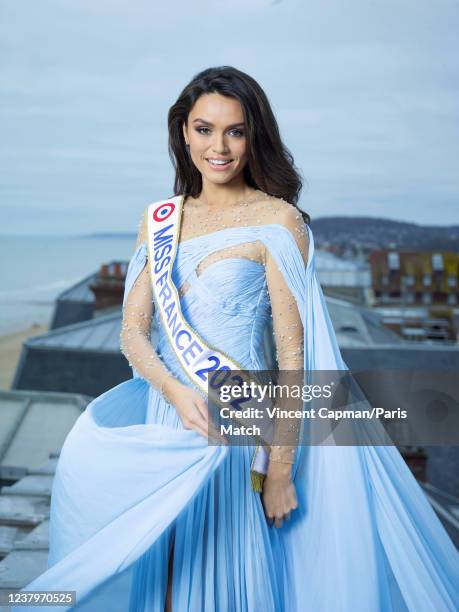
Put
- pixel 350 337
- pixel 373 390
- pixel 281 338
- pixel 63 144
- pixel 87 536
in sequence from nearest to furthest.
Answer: pixel 87 536 → pixel 281 338 → pixel 373 390 → pixel 350 337 → pixel 63 144

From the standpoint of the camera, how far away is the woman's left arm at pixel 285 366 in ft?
4.90

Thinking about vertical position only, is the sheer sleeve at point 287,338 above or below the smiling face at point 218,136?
below

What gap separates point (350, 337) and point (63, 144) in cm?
2025

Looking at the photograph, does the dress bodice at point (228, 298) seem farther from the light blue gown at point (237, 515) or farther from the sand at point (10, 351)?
the sand at point (10, 351)

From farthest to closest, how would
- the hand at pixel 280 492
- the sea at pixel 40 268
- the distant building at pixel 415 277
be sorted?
the sea at pixel 40 268
the distant building at pixel 415 277
the hand at pixel 280 492

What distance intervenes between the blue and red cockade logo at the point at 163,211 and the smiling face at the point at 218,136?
0.14 metres

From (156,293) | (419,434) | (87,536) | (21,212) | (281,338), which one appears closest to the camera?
(87,536)

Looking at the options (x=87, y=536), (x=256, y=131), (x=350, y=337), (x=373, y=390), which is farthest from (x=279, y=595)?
(x=350, y=337)

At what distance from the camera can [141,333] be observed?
5.31ft

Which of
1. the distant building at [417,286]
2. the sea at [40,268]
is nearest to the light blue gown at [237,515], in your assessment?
the distant building at [417,286]

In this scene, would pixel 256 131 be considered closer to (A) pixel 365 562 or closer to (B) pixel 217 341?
(B) pixel 217 341

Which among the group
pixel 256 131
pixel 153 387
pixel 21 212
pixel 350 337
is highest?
pixel 21 212

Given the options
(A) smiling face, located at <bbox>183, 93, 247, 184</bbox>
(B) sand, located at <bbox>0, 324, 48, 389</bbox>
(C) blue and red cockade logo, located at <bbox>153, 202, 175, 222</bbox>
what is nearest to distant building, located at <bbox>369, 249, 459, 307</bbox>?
(B) sand, located at <bbox>0, 324, 48, 389</bbox>

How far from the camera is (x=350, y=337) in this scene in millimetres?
6758
